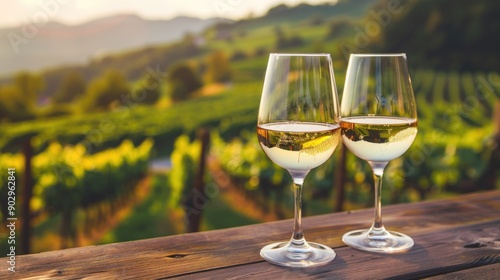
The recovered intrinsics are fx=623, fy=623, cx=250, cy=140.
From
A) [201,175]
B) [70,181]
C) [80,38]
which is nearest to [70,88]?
[80,38]

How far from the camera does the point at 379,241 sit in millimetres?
1236

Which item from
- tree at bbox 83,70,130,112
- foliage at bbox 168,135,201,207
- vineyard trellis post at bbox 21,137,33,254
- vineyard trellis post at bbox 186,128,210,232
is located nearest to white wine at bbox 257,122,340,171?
vineyard trellis post at bbox 21,137,33,254

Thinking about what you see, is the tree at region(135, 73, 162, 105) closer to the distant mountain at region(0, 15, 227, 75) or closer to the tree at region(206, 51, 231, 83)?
the distant mountain at region(0, 15, 227, 75)

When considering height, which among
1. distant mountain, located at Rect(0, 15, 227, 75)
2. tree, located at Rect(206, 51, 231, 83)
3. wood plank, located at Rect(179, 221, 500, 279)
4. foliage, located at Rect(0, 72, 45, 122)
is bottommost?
wood plank, located at Rect(179, 221, 500, 279)

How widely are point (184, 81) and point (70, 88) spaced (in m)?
1.47

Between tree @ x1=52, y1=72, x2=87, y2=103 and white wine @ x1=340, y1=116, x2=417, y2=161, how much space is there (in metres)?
5.73

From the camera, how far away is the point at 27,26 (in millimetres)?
5309

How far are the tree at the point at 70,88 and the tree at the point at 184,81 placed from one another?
1.21 m

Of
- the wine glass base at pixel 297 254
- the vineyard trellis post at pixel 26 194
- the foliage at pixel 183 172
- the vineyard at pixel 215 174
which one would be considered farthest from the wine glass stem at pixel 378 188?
the foliage at pixel 183 172

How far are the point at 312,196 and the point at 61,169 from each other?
7.20 feet

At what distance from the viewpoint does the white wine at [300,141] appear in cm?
108

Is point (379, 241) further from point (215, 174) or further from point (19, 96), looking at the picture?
point (19, 96)

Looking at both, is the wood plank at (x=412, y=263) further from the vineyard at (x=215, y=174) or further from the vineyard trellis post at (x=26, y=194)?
the vineyard at (x=215, y=174)

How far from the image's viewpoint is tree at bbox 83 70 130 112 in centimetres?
653
